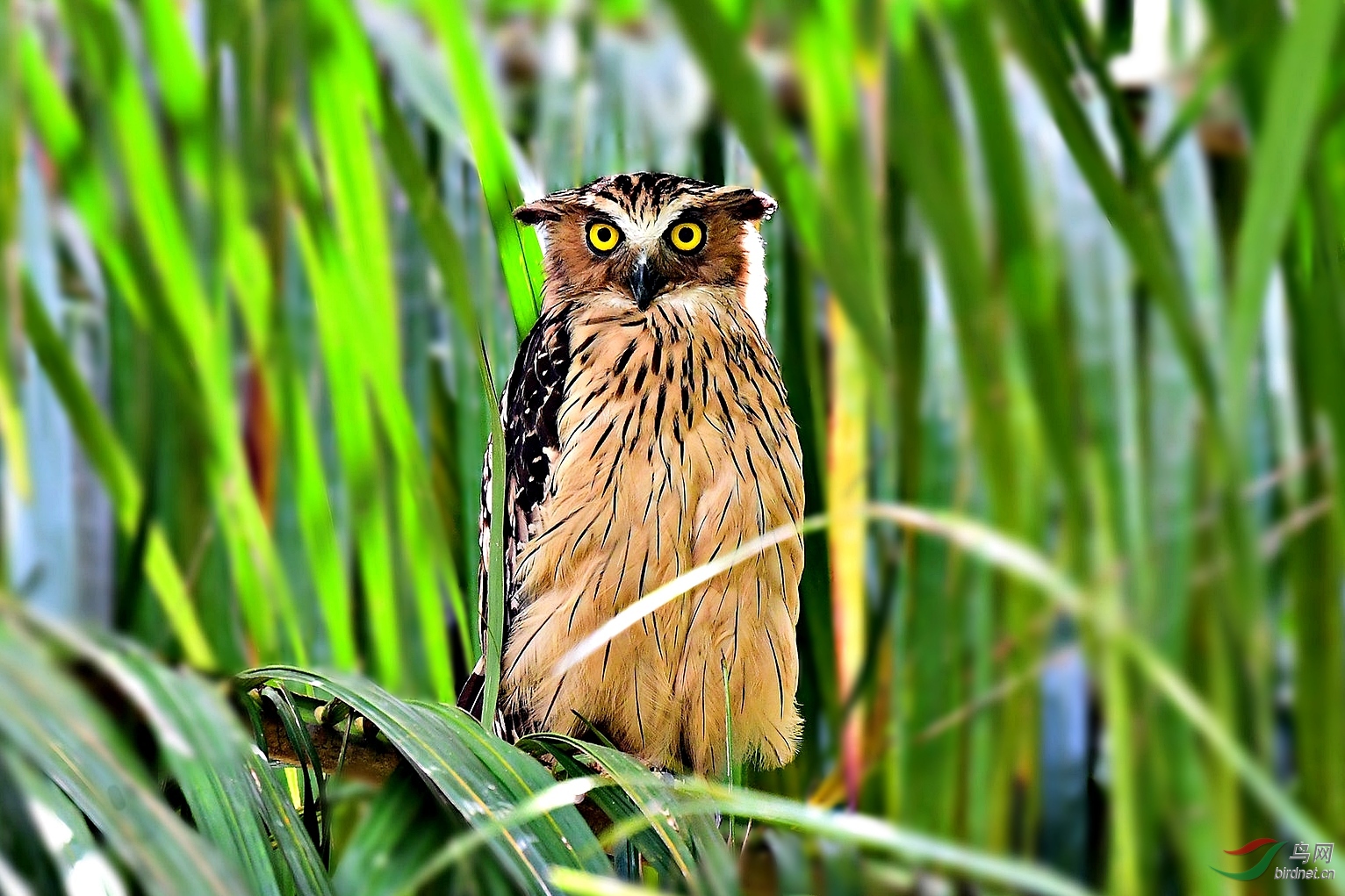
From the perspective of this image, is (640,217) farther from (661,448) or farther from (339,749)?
(339,749)

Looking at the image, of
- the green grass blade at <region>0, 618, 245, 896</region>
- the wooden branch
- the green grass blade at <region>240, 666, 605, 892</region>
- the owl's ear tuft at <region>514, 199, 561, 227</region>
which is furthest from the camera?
the owl's ear tuft at <region>514, 199, 561, 227</region>

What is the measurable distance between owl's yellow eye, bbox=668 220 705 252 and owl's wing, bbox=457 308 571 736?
5.0 inches

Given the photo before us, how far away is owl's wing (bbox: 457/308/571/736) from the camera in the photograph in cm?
100

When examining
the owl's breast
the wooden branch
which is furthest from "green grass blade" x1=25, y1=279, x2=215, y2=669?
the owl's breast

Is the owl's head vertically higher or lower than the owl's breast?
higher

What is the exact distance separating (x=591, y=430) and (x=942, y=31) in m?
0.41

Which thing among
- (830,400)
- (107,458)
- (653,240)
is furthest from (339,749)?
(830,400)

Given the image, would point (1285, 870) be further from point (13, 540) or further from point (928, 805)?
point (13, 540)

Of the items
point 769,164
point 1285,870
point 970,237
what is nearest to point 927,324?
point 970,237

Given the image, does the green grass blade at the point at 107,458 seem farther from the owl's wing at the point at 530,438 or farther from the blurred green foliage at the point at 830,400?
the owl's wing at the point at 530,438

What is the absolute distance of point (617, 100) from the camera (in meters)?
1.14

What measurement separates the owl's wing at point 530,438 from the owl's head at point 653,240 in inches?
1.7

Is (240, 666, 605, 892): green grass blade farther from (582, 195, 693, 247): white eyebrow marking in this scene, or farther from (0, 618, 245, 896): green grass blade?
(582, 195, 693, 247): white eyebrow marking

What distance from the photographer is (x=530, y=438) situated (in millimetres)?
1014
